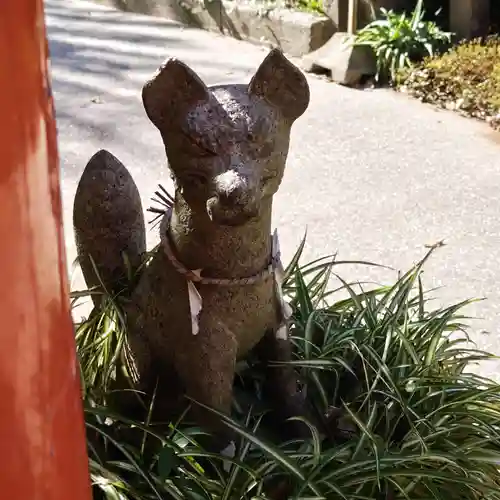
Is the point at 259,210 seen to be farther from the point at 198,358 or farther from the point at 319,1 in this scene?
the point at 319,1

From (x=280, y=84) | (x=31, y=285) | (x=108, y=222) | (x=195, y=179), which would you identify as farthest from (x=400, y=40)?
(x=31, y=285)

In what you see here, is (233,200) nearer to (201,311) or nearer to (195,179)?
(195,179)

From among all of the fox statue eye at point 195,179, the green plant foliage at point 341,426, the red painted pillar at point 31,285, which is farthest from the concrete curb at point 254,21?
the red painted pillar at point 31,285

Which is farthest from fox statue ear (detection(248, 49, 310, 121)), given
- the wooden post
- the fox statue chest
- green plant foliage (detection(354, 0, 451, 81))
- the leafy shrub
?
the wooden post

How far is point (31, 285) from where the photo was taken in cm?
76

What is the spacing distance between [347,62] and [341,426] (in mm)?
3909

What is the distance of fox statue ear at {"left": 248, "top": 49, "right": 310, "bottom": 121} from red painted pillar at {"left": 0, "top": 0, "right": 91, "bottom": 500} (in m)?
0.66

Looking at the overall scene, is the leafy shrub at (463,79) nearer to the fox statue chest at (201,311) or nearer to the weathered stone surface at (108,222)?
the weathered stone surface at (108,222)

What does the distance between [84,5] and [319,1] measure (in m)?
2.90

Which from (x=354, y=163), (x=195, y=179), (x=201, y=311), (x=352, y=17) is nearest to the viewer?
(x=195, y=179)

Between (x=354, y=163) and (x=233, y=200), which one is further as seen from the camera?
(x=354, y=163)

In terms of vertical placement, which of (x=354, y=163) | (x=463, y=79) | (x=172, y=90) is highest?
(x=172, y=90)

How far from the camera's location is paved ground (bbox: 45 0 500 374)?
11.1 ft

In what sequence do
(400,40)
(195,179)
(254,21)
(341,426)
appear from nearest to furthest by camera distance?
(195,179) → (341,426) → (400,40) → (254,21)
